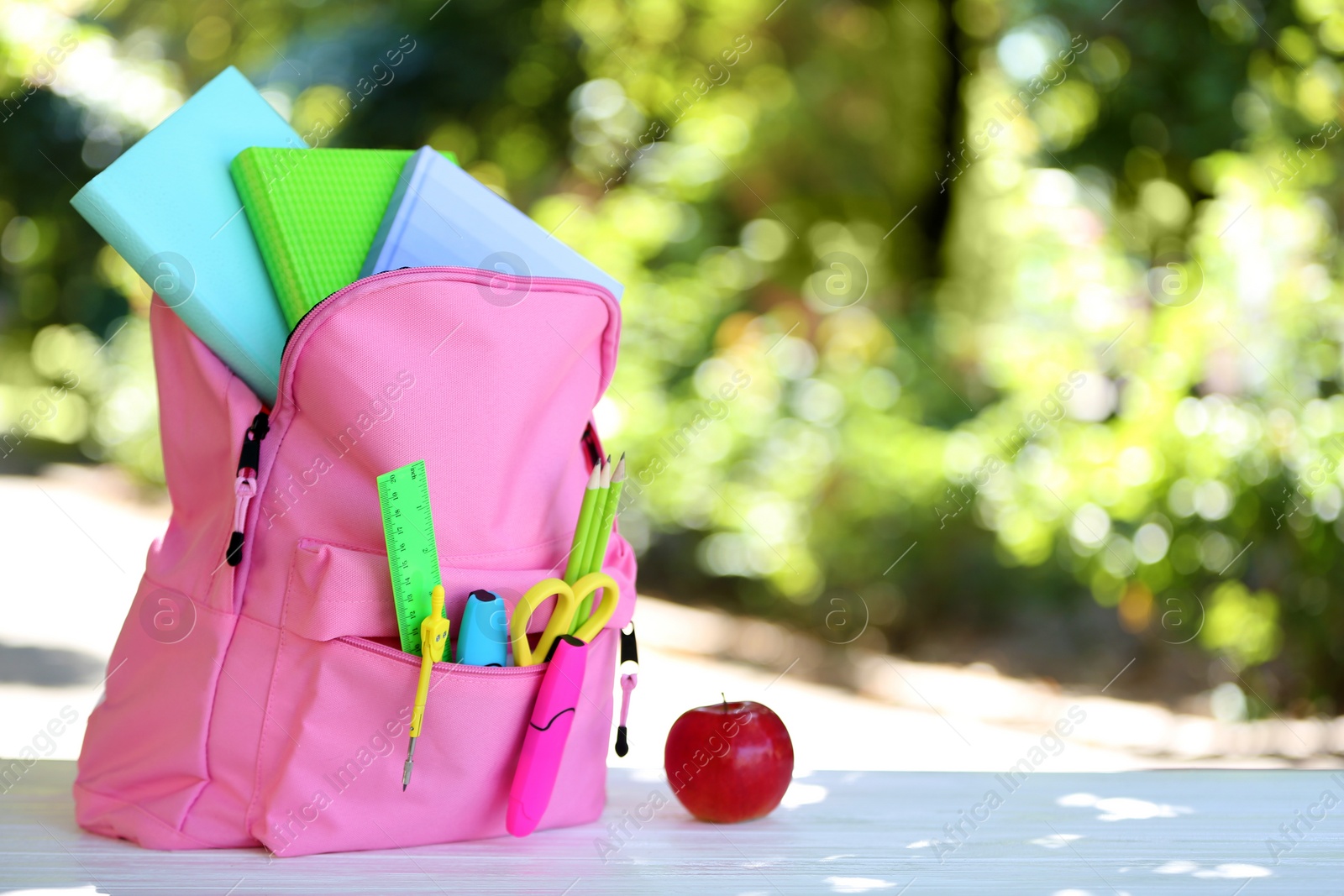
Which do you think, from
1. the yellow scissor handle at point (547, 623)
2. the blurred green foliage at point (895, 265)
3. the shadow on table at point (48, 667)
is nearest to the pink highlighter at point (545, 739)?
the yellow scissor handle at point (547, 623)

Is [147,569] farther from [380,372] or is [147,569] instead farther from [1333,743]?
[1333,743]

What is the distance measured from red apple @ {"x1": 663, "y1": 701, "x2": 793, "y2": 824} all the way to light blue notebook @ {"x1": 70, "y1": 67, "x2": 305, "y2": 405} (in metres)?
0.39

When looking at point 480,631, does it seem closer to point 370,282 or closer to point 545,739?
point 545,739

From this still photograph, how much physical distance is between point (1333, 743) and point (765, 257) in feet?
6.66

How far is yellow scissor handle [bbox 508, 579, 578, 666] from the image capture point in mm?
781

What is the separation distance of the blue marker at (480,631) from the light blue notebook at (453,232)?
0.23 m

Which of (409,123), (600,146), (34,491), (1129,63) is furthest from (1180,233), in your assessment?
(34,491)

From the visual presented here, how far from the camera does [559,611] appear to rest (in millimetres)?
814

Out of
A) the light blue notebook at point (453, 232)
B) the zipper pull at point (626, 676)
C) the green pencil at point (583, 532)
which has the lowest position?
the zipper pull at point (626, 676)

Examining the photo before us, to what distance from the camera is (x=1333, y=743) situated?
7.37 ft

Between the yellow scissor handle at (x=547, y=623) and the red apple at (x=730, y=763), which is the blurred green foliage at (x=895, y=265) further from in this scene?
the yellow scissor handle at (x=547, y=623)

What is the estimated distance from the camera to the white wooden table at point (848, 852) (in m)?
0.71

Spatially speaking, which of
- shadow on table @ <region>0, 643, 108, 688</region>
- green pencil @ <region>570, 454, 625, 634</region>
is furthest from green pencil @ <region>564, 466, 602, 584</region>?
shadow on table @ <region>0, 643, 108, 688</region>

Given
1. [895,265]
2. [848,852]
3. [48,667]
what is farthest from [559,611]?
[895,265]
